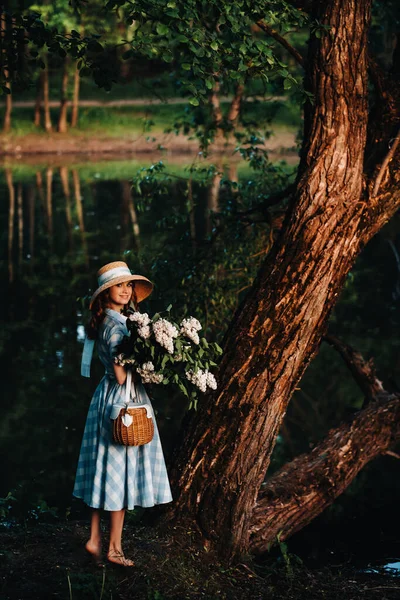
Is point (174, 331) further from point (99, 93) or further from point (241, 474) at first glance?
point (99, 93)

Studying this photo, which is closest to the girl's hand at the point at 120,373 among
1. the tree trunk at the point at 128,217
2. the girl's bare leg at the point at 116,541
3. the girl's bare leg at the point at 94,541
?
the girl's bare leg at the point at 116,541

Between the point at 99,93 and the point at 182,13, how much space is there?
45398 mm

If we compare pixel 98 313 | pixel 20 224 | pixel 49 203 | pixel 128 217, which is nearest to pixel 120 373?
pixel 98 313

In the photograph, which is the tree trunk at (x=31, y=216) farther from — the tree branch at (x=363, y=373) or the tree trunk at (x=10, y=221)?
the tree branch at (x=363, y=373)

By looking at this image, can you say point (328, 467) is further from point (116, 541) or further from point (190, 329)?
point (190, 329)

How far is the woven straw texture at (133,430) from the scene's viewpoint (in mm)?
4965

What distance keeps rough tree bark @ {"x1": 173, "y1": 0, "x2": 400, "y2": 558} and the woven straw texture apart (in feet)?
3.90

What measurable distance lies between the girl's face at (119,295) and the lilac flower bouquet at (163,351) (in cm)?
20

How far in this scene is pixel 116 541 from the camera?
529cm

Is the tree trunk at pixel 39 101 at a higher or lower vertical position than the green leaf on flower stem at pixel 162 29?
lower

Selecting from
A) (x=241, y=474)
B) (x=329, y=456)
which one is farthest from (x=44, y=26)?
(x=329, y=456)

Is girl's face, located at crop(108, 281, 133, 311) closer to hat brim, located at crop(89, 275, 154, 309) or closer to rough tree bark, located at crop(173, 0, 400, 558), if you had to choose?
hat brim, located at crop(89, 275, 154, 309)

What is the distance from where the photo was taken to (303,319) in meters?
6.18

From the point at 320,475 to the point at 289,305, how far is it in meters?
1.80
